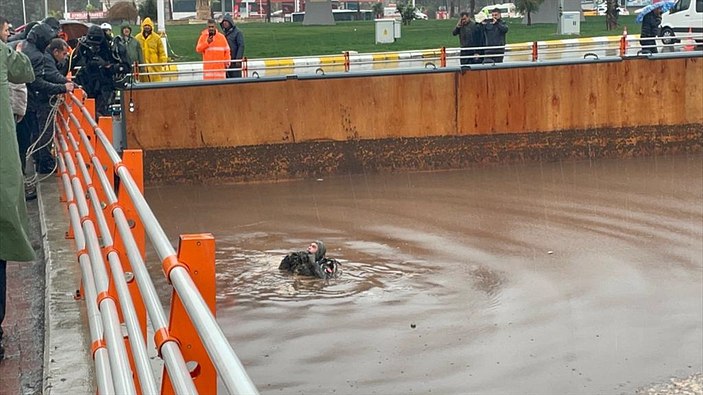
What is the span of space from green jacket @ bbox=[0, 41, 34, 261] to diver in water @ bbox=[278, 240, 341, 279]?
379cm

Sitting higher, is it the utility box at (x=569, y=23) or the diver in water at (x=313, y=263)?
the utility box at (x=569, y=23)

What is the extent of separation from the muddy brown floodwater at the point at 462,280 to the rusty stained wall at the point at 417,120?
0.41m

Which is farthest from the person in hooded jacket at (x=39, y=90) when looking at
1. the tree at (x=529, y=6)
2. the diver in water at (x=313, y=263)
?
the tree at (x=529, y=6)

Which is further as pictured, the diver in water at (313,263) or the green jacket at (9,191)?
the diver in water at (313,263)

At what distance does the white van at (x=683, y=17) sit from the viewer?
105 feet

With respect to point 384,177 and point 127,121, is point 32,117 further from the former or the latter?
point 384,177

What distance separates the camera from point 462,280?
9.48 metres

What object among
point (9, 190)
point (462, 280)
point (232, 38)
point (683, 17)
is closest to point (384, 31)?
point (683, 17)

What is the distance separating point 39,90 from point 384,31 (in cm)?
3452

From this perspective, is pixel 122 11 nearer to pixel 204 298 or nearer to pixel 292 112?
pixel 292 112

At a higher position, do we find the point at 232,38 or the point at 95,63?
→ the point at 232,38

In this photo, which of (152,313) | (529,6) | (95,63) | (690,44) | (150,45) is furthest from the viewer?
(529,6)

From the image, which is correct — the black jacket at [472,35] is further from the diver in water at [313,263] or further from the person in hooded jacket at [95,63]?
the diver in water at [313,263]

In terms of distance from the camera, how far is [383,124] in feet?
49.9
